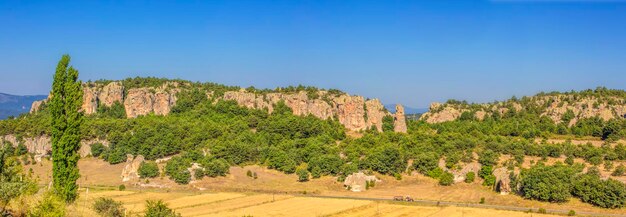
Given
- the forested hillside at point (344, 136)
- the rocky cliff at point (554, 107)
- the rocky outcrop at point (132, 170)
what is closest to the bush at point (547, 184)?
the forested hillside at point (344, 136)

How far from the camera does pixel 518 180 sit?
79188mm

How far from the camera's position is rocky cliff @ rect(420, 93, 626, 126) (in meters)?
130

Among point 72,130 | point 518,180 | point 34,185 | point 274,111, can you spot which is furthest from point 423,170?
point 34,185

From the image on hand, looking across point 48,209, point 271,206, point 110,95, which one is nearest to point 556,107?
point 271,206

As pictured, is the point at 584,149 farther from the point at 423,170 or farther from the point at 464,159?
the point at 423,170

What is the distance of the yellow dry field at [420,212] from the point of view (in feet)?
212

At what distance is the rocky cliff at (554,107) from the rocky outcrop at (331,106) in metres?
19.2

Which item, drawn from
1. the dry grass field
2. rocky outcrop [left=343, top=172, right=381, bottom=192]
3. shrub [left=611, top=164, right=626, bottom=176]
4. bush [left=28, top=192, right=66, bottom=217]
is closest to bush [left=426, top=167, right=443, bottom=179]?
the dry grass field

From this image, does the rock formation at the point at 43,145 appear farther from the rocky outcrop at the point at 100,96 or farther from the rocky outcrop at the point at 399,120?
the rocky outcrop at the point at 399,120

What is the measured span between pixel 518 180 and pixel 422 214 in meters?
21.2

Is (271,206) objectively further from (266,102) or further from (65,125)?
(266,102)

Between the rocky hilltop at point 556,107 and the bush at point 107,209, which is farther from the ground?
the rocky hilltop at point 556,107

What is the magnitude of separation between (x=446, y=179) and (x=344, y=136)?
34904 mm

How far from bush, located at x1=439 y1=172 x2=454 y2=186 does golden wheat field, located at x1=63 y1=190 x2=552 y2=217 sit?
18100mm
